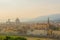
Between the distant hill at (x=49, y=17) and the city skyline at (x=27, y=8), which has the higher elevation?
the city skyline at (x=27, y=8)

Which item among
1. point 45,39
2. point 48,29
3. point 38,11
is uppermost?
point 38,11

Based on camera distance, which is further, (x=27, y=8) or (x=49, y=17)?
(x=27, y=8)

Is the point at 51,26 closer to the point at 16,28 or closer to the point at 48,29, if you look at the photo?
the point at 48,29

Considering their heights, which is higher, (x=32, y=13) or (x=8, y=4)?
(x=8, y=4)

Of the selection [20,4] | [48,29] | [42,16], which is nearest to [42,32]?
[48,29]

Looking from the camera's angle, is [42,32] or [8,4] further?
[8,4]

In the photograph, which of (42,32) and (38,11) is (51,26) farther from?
(38,11)

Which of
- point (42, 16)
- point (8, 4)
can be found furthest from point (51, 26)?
point (8, 4)

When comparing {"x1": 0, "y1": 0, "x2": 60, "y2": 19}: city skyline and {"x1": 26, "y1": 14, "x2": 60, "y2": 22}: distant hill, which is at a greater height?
{"x1": 0, "y1": 0, "x2": 60, "y2": 19}: city skyline

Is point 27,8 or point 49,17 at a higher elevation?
point 27,8
